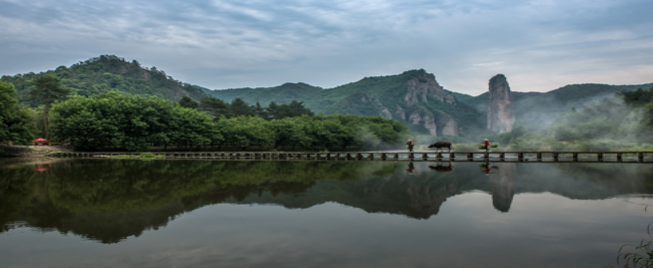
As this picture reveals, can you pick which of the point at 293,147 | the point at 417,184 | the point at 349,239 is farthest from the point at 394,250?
the point at 293,147

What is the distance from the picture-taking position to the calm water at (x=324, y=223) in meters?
9.29

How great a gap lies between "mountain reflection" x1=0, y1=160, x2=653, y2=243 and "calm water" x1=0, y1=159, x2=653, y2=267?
7 centimetres

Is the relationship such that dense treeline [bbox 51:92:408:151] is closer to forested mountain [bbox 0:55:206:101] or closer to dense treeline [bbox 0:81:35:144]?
dense treeline [bbox 0:81:35:144]

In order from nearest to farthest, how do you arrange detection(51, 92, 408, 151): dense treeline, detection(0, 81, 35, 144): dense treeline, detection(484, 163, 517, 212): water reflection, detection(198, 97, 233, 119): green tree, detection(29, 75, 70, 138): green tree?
detection(484, 163, 517, 212): water reflection
detection(0, 81, 35, 144): dense treeline
detection(51, 92, 408, 151): dense treeline
detection(29, 75, 70, 138): green tree
detection(198, 97, 233, 119): green tree

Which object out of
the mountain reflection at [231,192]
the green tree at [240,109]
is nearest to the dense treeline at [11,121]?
the mountain reflection at [231,192]

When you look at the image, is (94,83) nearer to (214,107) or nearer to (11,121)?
(214,107)

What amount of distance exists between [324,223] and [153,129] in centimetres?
5296

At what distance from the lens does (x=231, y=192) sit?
63.5ft

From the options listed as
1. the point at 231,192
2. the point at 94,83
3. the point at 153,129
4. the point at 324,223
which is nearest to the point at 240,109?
the point at 153,129

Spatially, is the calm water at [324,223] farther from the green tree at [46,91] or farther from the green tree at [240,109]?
the green tree at [240,109]

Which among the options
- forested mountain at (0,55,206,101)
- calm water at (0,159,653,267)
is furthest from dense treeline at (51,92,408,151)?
forested mountain at (0,55,206,101)

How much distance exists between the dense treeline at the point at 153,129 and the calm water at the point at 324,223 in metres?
34.0

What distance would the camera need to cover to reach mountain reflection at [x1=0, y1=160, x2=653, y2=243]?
44.3ft

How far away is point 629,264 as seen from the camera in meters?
8.81
